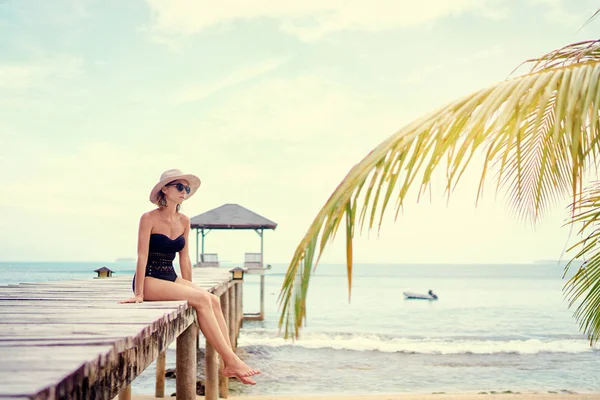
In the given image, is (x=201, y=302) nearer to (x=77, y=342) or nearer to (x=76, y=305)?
(x=76, y=305)

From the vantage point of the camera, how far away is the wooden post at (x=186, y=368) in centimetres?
513

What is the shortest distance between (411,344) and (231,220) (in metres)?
9.13

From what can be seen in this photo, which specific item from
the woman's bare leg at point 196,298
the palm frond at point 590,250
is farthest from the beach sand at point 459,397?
the palm frond at point 590,250

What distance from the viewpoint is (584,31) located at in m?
3.09

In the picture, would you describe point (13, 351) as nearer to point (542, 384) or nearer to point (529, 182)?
point (529, 182)

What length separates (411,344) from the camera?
865 inches

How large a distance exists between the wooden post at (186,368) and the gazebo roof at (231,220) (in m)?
19.7

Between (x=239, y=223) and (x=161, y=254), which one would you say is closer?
(x=161, y=254)

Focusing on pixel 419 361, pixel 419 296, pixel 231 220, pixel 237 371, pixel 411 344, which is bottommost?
pixel 419 296

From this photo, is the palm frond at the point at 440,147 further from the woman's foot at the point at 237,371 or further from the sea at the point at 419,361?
the sea at the point at 419,361

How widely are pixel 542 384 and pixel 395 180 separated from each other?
45.3 feet

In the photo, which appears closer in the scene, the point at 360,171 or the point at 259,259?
the point at 360,171

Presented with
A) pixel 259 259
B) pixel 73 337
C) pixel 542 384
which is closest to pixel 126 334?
pixel 73 337

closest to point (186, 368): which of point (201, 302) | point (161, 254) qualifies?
point (201, 302)
